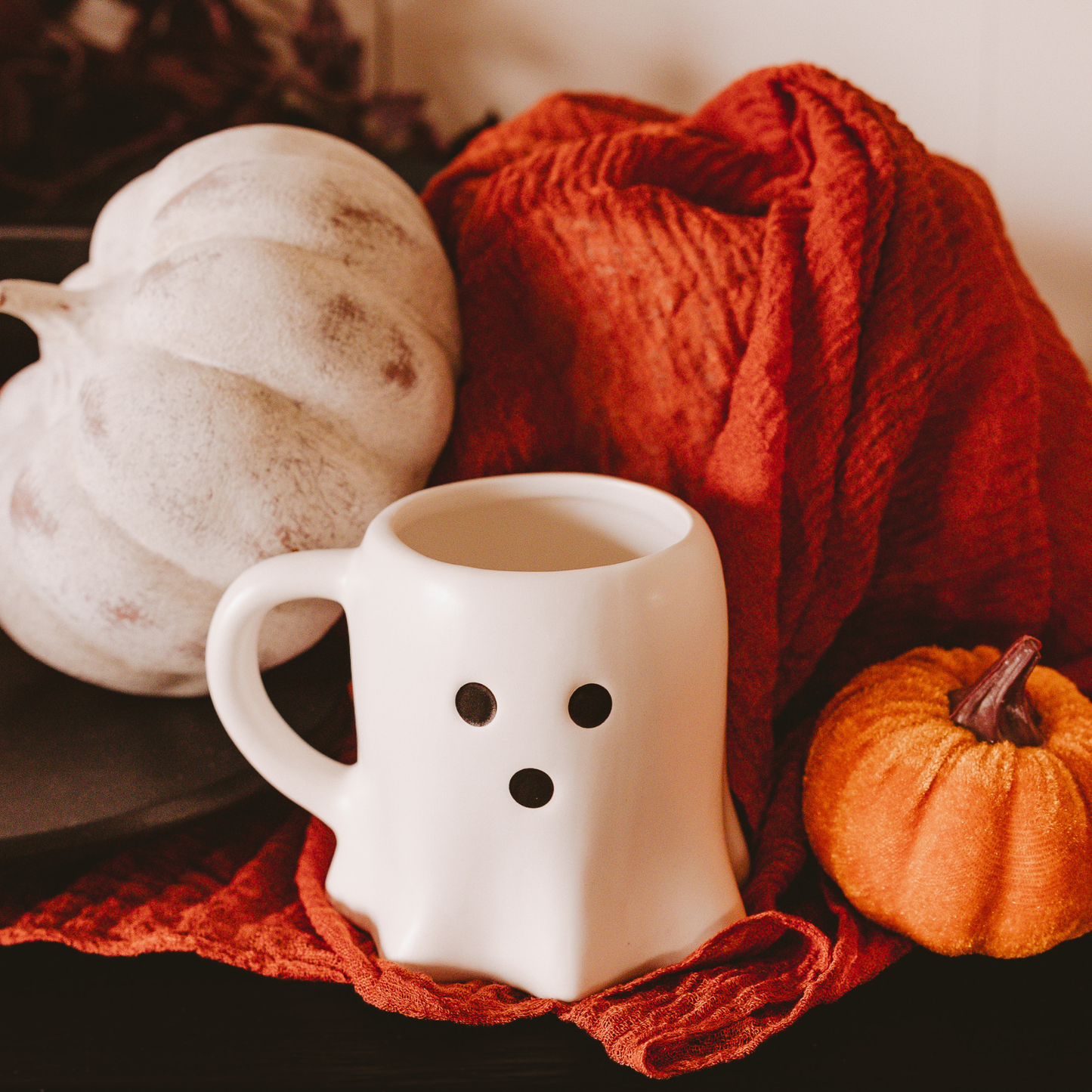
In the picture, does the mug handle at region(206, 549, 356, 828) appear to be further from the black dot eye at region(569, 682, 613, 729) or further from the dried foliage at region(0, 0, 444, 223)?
the dried foliage at region(0, 0, 444, 223)

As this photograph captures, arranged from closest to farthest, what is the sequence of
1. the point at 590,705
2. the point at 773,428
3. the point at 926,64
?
the point at 590,705 → the point at 773,428 → the point at 926,64

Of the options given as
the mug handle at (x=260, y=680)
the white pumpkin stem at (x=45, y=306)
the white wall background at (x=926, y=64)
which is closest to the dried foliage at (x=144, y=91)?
the white wall background at (x=926, y=64)

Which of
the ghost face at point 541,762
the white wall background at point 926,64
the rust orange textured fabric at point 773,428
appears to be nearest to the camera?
the ghost face at point 541,762

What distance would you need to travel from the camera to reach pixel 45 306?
51 centimetres

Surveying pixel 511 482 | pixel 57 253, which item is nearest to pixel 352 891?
pixel 511 482

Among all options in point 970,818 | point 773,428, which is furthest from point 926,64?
point 970,818

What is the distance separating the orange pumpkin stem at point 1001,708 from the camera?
442mm

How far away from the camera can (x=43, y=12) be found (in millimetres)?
1001

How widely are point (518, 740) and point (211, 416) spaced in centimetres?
23

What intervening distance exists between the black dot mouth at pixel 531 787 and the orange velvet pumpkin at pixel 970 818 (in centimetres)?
17

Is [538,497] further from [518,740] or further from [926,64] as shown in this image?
[926,64]

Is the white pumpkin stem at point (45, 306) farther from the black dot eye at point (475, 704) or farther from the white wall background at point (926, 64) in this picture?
the white wall background at point (926, 64)

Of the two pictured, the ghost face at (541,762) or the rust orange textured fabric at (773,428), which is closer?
the ghost face at (541,762)

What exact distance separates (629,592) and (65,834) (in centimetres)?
29
